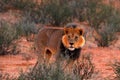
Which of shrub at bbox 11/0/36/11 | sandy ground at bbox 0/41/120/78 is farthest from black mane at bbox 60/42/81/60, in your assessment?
shrub at bbox 11/0/36/11

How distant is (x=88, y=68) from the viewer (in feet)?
29.7

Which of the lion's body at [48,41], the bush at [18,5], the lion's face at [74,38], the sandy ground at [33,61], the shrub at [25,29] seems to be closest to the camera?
the lion's face at [74,38]

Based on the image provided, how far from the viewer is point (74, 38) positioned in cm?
856

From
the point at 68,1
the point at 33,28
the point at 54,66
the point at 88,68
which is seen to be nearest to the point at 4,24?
the point at 33,28

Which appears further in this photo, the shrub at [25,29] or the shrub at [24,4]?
the shrub at [24,4]

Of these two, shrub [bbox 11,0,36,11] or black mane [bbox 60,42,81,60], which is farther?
shrub [bbox 11,0,36,11]

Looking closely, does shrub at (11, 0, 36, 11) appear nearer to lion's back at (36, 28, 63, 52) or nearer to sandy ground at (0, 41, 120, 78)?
sandy ground at (0, 41, 120, 78)

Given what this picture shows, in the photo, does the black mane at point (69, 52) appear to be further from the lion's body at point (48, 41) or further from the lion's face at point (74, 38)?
the lion's body at point (48, 41)

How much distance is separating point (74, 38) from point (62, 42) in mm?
326

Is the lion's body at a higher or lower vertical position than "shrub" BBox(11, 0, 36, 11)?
higher

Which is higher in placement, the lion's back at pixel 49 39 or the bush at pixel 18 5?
the lion's back at pixel 49 39

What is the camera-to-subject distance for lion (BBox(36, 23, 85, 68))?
28.1ft

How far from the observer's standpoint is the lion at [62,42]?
338 inches

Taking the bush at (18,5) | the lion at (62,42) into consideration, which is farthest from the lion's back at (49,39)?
the bush at (18,5)
